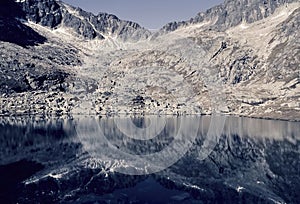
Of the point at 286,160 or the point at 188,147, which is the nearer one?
the point at 286,160

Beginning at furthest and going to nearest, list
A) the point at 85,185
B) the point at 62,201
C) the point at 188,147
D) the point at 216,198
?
the point at 188,147 → the point at 85,185 → the point at 216,198 → the point at 62,201

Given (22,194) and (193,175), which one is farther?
(193,175)

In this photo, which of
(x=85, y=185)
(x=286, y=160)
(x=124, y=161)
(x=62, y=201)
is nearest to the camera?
(x=62, y=201)

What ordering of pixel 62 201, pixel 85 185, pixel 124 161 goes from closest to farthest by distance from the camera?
pixel 62 201 < pixel 85 185 < pixel 124 161

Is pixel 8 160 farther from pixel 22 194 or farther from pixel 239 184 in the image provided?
pixel 239 184

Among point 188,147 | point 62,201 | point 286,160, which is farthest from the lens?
point 188,147

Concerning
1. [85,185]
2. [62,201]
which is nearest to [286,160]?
[85,185]

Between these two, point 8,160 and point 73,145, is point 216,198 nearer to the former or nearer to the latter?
point 8,160

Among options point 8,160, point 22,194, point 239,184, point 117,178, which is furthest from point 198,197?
point 8,160
